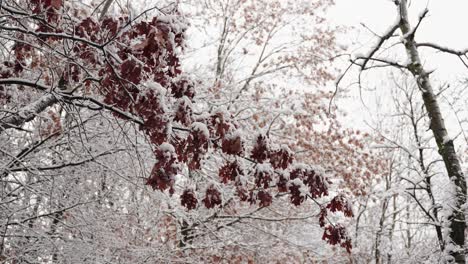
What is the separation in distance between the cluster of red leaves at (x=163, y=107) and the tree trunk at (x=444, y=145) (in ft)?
6.78

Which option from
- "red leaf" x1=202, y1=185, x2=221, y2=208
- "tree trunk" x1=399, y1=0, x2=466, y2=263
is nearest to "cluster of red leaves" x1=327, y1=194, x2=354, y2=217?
"red leaf" x1=202, y1=185, x2=221, y2=208

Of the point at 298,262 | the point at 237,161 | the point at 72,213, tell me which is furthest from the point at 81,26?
the point at 298,262

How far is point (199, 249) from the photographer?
28.9 feet

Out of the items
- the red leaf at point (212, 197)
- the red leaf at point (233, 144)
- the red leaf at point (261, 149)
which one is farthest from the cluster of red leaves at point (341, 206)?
the red leaf at point (233, 144)

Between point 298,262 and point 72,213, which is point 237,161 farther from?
point 298,262

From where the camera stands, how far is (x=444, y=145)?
5.55m

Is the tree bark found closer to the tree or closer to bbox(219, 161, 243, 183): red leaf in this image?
bbox(219, 161, 243, 183): red leaf

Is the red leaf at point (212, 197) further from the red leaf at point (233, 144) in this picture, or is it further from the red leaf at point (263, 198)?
the red leaf at point (233, 144)

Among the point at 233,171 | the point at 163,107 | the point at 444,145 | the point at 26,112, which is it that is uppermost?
the point at 444,145

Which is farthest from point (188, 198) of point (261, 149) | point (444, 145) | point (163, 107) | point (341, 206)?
point (444, 145)

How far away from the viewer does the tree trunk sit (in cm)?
529

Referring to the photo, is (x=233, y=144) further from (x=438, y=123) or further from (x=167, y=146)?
(x=438, y=123)

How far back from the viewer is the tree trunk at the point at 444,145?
17.4 ft

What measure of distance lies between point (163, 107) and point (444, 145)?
4070 millimetres
